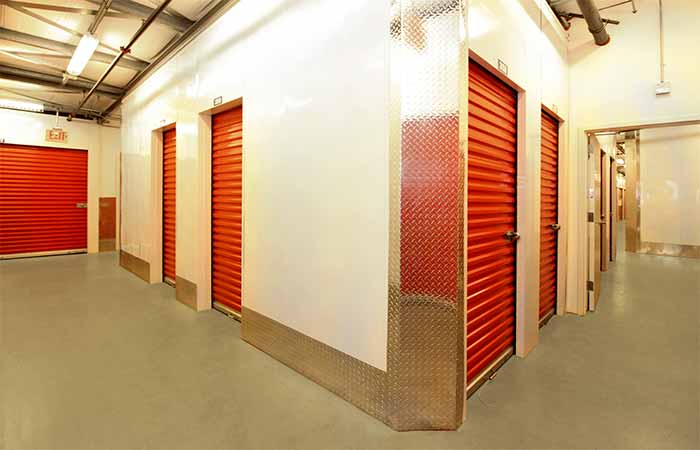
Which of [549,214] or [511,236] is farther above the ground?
[549,214]

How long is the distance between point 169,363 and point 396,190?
2.55 m

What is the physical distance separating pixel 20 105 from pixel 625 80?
11.3 m

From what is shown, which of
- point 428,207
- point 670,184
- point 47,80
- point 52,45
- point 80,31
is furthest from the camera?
point 670,184

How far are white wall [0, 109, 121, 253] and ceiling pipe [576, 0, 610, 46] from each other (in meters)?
10.9

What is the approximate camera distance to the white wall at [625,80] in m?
3.55

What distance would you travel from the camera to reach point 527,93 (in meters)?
2.99

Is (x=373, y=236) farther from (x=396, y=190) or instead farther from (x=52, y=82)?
(x=52, y=82)

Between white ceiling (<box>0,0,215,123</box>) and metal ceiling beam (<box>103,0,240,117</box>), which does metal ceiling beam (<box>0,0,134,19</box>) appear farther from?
metal ceiling beam (<box>103,0,240,117</box>)

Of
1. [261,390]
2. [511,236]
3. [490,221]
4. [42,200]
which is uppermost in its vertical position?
[42,200]

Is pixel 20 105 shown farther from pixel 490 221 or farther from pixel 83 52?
pixel 490 221

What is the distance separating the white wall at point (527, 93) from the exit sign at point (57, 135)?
1030cm

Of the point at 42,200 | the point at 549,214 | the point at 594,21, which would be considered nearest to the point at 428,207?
the point at 549,214

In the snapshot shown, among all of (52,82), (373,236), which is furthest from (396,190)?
(52,82)

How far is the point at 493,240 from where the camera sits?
2.68 metres
